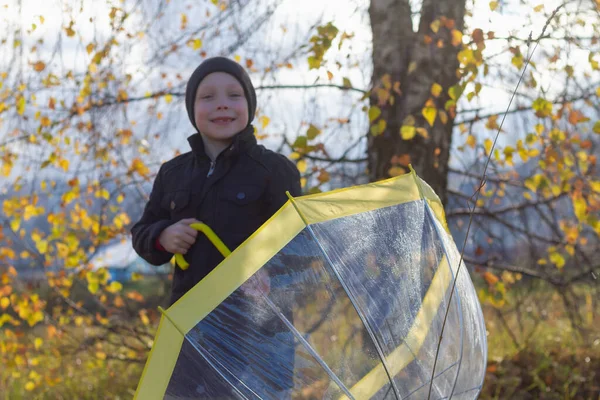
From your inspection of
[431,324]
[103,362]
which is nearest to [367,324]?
[431,324]

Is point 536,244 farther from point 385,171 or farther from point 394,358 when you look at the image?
point 394,358

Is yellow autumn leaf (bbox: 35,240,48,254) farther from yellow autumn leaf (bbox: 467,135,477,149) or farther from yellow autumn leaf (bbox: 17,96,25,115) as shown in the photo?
yellow autumn leaf (bbox: 467,135,477,149)

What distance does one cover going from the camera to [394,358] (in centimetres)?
175

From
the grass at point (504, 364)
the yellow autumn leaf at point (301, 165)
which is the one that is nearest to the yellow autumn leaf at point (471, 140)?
the yellow autumn leaf at point (301, 165)

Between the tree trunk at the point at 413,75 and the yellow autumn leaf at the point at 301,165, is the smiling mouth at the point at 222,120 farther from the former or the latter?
the yellow autumn leaf at the point at 301,165

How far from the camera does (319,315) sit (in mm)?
1690

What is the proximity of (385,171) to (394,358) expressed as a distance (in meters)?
2.48

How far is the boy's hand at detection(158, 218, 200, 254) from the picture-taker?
229 cm

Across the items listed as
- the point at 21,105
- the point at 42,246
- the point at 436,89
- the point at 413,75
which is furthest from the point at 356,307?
the point at 42,246

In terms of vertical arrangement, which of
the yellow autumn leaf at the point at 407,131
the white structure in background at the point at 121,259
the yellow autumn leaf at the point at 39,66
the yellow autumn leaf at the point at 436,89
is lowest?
the white structure in background at the point at 121,259

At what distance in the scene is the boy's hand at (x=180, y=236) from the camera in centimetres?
229

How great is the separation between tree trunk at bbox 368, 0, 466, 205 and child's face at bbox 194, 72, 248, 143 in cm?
161

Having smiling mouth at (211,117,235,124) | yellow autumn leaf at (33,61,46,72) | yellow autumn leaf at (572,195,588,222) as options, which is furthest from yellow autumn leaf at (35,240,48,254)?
yellow autumn leaf at (572,195,588,222)

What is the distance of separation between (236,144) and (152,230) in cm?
42
